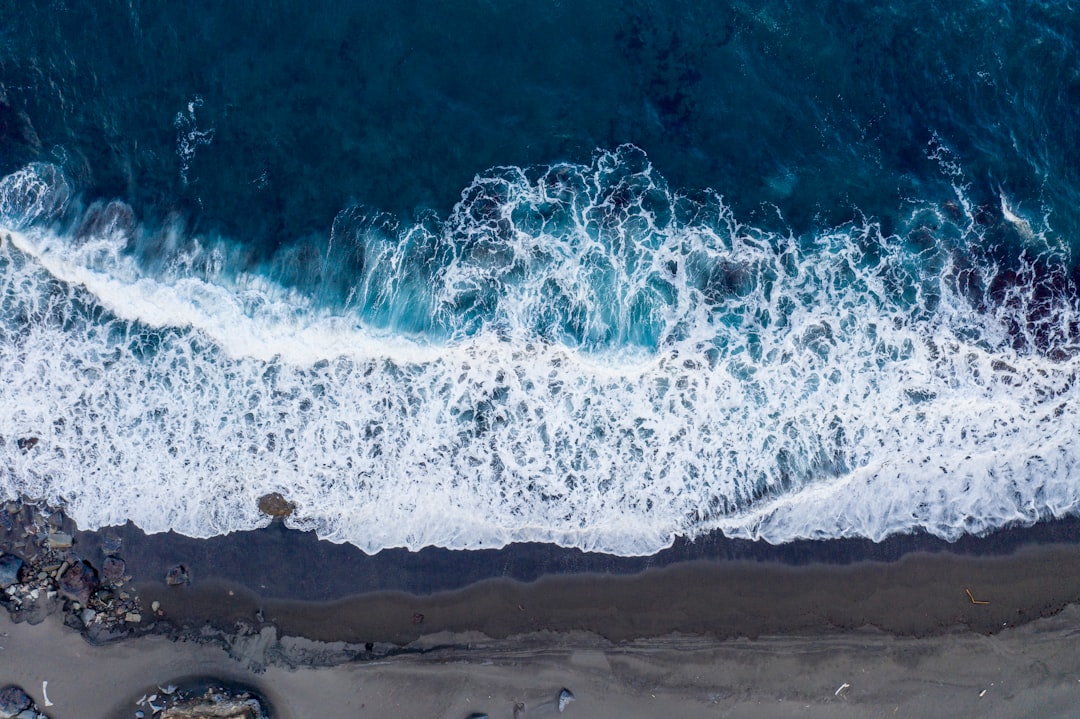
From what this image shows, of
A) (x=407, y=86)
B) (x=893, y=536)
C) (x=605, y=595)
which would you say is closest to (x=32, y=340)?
(x=407, y=86)

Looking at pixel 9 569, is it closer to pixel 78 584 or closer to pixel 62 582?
pixel 62 582

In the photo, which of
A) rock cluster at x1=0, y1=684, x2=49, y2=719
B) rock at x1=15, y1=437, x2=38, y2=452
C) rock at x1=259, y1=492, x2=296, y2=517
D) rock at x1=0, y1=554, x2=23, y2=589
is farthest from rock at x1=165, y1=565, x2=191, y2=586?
rock at x1=15, y1=437, x2=38, y2=452

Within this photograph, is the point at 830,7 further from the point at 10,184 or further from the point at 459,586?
the point at 10,184

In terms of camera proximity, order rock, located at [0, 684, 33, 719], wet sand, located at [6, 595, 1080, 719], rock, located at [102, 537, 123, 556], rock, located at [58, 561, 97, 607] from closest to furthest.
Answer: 1. rock, located at [0, 684, 33, 719]
2. wet sand, located at [6, 595, 1080, 719]
3. rock, located at [58, 561, 97, 607]
4. rock, located at [102, 537, 123, 556]

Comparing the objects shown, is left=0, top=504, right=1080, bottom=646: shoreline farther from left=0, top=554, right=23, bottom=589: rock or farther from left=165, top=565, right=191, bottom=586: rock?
left=0, top=554, right=23, bottom=589: rock

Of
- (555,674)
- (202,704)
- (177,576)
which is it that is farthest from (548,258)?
(202,704)

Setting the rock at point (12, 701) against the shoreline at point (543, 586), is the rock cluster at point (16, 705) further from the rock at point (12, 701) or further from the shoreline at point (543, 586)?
the shoreline at point (543, 586)

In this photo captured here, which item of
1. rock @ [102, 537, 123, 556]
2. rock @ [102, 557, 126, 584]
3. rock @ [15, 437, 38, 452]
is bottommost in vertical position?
rock @ [102, 557, 126, 584]
